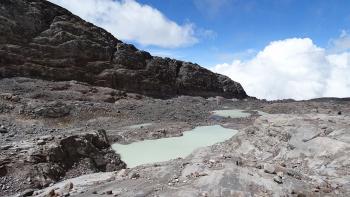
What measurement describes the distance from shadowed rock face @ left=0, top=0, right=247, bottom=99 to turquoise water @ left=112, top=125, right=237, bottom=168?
104 feet

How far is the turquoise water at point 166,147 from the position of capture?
2991 centimetres

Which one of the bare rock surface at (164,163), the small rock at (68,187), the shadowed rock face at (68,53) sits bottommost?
the small rock at (68,187)

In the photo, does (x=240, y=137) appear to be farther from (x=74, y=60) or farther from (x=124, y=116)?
(x=74, y=60)

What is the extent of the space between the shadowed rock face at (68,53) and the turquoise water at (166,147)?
1252 inches

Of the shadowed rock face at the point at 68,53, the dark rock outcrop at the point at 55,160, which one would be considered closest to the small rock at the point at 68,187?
the dark rock outcrop at the point at 55,160

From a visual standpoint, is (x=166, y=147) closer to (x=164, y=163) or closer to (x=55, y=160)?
(x=55, y=160)

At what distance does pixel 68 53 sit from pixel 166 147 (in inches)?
1584

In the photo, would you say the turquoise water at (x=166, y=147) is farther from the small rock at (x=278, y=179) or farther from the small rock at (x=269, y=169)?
the small rock at (x=278, y=179)

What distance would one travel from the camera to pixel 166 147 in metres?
33.6

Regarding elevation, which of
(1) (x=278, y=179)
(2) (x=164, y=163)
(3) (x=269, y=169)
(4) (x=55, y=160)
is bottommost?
(4) (x=55, y=160)

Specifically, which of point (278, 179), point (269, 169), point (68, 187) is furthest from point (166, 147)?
point (278, 179)

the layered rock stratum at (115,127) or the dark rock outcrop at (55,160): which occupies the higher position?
the layered rock stratum at (115,127)

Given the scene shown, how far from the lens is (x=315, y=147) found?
23312mm

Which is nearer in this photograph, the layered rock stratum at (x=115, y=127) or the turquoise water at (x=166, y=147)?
the layered rock stratum at (x=115, y=127)
